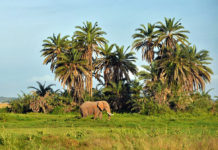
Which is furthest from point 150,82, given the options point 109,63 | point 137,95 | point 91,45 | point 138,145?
point 138,145

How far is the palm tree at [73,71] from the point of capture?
160ft

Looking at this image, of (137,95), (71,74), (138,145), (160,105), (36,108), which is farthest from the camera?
(71,74)

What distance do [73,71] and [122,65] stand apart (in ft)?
26.5

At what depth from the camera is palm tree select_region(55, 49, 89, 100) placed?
160ft

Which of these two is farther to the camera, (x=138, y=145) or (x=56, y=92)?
(x=56, y=92)

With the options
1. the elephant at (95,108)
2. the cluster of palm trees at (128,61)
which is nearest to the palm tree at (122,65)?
the cluster of palm trees at (128,61)

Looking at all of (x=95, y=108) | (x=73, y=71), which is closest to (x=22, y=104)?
(x=73, y=71)

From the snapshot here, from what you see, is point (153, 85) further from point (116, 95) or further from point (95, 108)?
point (95, 108)

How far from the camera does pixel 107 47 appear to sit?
2057 inches

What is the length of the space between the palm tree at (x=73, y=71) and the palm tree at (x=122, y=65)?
4771 mm

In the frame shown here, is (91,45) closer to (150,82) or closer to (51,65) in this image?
(51,65)

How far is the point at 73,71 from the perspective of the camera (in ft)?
161

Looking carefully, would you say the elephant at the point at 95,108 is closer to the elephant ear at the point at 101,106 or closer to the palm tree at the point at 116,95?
the elephant ear at the point at 101,106

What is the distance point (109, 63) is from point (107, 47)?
2677mm
